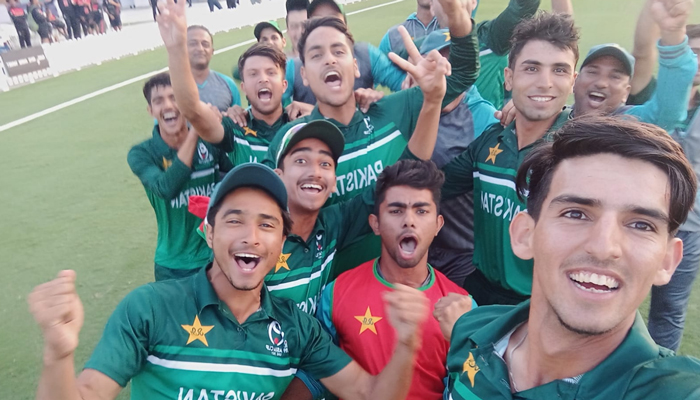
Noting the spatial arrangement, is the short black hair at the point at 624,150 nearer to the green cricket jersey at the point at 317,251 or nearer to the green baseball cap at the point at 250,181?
the green baseball cap at the point at 250,181

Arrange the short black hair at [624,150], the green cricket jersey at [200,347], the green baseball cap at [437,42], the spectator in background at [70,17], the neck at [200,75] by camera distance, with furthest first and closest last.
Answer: the spectator in background at [70,17] < the neck at [200,75] < the green baseball cap at [437,42] < the green cricket jersey at [200,347] < the short black hair at [624,150]

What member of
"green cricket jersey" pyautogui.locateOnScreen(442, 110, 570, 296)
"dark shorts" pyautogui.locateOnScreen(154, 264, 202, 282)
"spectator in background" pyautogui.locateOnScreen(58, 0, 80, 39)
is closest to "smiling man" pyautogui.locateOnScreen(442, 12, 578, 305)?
"green cricket jersey" pyautogui.locateOnScreen(442, 110, 570, 296)

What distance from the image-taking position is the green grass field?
445 centimetres

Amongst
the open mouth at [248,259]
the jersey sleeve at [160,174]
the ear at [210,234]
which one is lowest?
the open mouth at [248,259]

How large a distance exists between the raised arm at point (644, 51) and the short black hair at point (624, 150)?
212cm

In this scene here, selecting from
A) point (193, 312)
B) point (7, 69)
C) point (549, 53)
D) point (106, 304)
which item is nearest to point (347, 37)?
point (549, 53)

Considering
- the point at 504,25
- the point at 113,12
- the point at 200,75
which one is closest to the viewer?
the point at 504,25

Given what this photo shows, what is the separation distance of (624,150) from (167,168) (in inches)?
115

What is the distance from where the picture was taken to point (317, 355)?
8.33 ft

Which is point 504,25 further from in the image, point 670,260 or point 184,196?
point 670,260

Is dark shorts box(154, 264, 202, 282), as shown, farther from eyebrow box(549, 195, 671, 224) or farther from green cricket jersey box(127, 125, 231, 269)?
eyebrow box(549, 195, 671, 224)

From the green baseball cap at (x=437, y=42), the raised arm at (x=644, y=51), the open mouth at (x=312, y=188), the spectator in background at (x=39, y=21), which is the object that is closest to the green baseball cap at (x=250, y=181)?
the open mouth at (x=312, y=188)

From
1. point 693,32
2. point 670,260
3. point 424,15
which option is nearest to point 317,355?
point 670,260

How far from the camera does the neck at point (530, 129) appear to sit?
300 cm
